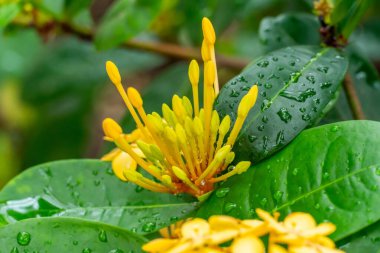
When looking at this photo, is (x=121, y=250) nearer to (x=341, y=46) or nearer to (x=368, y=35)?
(x=341, y=46)

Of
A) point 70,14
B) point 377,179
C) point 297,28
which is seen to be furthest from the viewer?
point 70,14

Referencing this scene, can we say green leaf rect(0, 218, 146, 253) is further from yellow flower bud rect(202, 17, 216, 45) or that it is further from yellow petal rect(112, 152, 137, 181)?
yellow flower bud rect(202, 17, 216, 45)

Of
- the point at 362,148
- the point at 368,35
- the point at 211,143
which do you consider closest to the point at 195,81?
the point at 211,143

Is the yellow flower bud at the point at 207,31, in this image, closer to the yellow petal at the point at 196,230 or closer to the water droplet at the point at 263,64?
the water droplet at the point at 263,64

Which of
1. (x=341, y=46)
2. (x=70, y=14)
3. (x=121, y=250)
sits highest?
(x=70, y=14)

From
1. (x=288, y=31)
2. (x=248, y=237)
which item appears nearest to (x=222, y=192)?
(x=248, y=237)

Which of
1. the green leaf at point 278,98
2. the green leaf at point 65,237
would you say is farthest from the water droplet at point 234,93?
the green leaf at point 65,237

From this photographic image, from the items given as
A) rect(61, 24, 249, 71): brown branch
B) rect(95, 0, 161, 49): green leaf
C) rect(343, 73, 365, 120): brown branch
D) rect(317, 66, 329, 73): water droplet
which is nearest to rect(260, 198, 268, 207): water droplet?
rect(317, 66, 329, 73): water droplet
